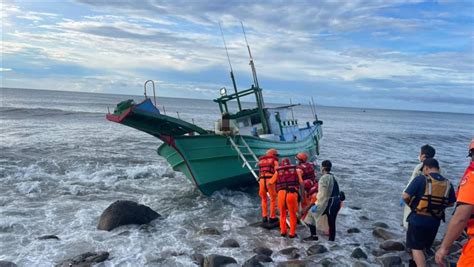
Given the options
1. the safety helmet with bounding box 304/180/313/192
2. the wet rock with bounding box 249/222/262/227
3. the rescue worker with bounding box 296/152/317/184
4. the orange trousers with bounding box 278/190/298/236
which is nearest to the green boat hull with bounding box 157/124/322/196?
the wet rock with bounding box 249/222/262/227

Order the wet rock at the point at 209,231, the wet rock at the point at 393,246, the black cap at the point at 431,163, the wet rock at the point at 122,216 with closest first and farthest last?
the black cap at the point at 431,163, the wet rock at the point at 393,246, the wet rock at the point at 209,231, the wet rock at the point at 122,216

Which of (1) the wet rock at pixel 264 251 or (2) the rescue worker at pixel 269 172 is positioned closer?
(1) the wet rock at pixel 264 251

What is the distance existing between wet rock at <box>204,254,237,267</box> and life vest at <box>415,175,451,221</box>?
374 centimetres

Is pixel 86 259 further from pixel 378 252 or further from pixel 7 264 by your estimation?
pixel 378 252

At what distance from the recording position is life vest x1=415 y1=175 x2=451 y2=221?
225 inches

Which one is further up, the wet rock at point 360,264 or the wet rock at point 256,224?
the wet rock at point 360,264

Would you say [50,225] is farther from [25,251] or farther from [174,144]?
[174,144]

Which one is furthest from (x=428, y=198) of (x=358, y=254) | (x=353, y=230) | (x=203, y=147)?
(x=203, y=147)

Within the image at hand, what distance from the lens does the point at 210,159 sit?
41.9 ft

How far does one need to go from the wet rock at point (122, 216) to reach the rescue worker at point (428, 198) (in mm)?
6742

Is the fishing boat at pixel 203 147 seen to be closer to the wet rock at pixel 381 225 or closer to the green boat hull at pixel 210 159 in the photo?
the green boat hull at pixel 210 159

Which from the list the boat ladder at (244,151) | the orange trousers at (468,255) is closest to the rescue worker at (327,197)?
the boat ladder at (244,151)

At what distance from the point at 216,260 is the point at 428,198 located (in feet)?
13.1

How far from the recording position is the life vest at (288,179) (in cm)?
872
